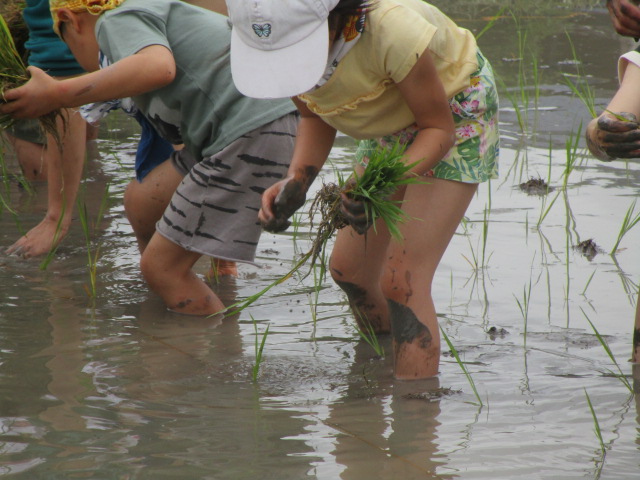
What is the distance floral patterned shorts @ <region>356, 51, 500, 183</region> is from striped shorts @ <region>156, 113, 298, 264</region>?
1.65ft

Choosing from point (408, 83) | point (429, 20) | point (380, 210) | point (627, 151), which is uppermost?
point (429, 20)

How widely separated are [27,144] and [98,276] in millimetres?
1272

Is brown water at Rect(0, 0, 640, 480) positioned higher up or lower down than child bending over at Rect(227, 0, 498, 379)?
lower down

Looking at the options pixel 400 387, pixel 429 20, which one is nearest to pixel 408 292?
pixel 400 387

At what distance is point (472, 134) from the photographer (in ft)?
8.54

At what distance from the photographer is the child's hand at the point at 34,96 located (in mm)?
2781

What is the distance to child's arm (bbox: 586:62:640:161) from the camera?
228cm

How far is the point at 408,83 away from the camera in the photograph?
2330 millimetres

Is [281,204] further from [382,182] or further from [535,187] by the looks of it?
[535,187]

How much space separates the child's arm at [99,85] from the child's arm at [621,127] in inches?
48.0

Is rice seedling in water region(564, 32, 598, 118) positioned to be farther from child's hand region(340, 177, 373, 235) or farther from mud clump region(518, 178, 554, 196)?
child's hand region(340, 177, 373, 235)

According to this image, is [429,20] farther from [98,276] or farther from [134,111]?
[98,276]

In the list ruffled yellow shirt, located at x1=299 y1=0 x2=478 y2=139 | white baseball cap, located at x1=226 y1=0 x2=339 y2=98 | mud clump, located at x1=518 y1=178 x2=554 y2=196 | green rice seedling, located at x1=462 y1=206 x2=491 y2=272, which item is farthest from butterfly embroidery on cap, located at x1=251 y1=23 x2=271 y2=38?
mud clump, located at x1=518 y1=178 x2=554 y2=196

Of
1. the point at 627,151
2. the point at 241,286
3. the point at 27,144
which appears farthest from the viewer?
the point at 27,144
